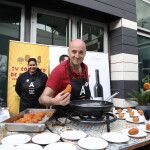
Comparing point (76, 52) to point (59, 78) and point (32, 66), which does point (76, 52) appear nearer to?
point (59, 78)

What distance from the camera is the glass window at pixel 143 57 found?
610 centimetres

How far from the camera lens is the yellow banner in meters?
3.95

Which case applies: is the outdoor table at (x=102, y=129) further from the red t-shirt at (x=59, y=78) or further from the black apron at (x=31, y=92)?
the black apron at (x=31, y=92)

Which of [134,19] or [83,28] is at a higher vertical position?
[134,19]

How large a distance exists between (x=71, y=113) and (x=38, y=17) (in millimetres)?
3321

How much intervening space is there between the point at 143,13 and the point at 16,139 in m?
5.78

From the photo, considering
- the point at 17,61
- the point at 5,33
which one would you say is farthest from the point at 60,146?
the point at 5,33

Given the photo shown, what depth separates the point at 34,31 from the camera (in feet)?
15.1

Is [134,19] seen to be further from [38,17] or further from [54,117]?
[54,117]

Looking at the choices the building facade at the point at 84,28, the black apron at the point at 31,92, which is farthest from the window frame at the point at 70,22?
the black apron at the point at 31,92

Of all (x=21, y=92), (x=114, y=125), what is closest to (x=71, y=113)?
(x=114, y=125)

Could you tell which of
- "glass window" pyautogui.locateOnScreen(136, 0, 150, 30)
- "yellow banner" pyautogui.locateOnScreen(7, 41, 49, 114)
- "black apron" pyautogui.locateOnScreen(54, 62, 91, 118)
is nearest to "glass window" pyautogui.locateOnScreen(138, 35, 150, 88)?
"glass window" pyautogui.locateOnScreen(136, 0, 150, 30)

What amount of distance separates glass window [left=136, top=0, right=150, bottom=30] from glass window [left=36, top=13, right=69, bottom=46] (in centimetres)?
225

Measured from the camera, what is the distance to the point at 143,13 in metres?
6.24
